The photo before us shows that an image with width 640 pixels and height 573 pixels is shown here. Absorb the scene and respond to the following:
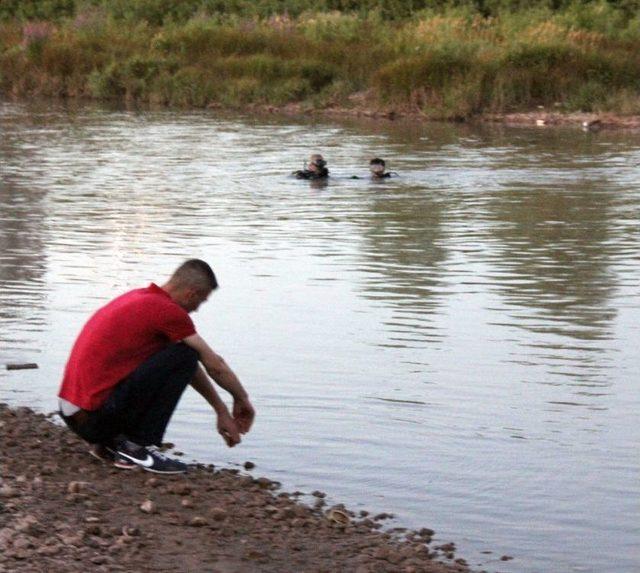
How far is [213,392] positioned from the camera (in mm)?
7980

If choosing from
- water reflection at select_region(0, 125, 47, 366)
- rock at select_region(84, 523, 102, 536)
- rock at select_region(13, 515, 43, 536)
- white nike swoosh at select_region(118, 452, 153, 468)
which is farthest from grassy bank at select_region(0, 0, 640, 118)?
rock at select_region(13, 515, 43, 536)

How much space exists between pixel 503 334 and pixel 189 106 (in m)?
26.5

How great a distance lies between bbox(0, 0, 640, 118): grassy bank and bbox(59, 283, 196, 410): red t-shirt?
25.9 m

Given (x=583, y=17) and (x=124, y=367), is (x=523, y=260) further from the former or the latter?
(x=583, y=17)

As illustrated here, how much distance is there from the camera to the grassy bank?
34469 mm

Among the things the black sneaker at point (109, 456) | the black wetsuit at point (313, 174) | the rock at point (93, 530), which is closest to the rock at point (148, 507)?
the rock at point (93, 530)

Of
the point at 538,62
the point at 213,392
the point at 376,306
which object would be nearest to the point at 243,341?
the point at 376,306

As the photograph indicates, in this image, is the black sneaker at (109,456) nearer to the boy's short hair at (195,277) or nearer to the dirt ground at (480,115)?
the boy's short hair at (195,277)

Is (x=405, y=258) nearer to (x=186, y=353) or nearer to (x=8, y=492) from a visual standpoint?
(x=186, y=353)

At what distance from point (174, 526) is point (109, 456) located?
118 centimetres

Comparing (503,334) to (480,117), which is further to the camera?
(480,117)

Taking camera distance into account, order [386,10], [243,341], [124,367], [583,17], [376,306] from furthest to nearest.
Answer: [386,10], [583,17], [376,306], [243,341], [124,367]

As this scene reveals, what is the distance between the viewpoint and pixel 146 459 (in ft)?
26.0

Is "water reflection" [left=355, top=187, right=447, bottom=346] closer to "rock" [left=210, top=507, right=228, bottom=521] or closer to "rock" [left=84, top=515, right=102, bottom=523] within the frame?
"rock" [left=210, top=507, right=228, bottom=521]
